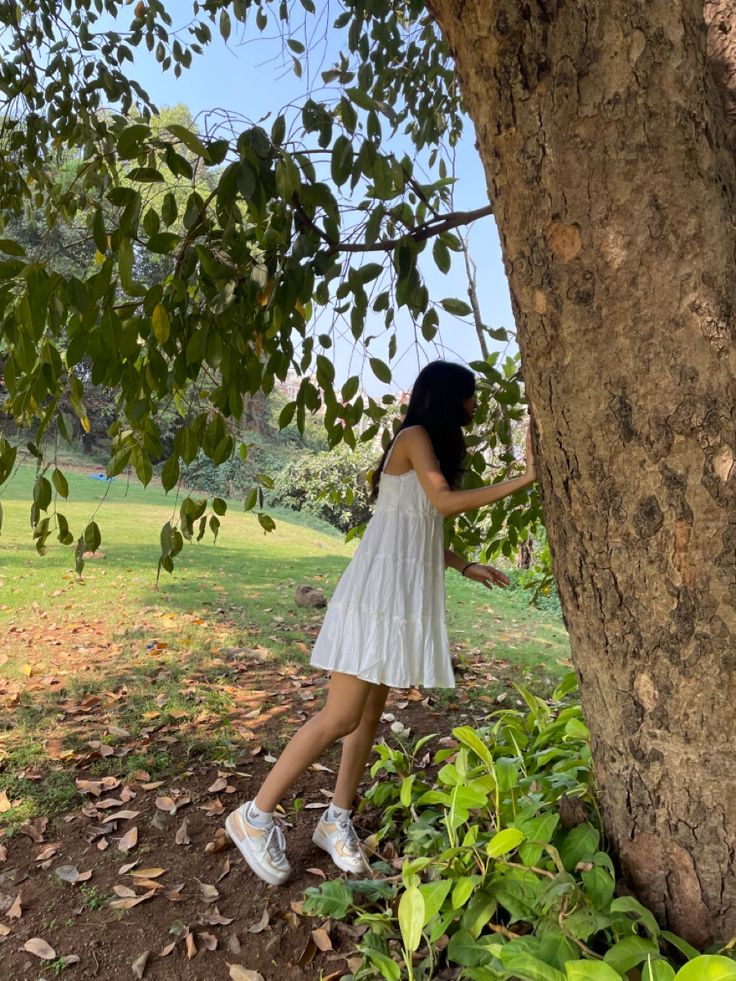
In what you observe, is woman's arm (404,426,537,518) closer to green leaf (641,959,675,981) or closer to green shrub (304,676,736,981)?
green shrub (304,676,736,981)

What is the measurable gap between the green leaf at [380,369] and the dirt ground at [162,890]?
1.43m

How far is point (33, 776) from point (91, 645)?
1946 mm

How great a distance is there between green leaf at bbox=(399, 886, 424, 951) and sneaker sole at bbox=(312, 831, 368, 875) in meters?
0.62

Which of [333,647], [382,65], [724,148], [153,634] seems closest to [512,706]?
[333,647]

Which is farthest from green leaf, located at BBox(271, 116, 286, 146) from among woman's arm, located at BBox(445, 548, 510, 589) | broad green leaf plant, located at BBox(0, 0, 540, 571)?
woman's arm, located at BBox(445, 548, 510, 589)

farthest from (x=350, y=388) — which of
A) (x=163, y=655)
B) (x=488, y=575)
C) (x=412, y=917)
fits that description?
(x=163, y=655)

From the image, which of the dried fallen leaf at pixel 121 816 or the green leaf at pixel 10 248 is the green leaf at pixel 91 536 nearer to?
the green leaf at pixel 10 248

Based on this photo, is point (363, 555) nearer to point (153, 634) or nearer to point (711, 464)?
point (711, 464)

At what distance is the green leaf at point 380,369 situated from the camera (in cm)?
231

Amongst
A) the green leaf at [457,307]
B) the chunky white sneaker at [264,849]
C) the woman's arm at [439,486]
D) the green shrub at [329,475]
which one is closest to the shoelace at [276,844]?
the chunky white sneaker at [264,849]

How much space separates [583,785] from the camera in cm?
164

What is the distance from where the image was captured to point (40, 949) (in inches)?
72.7

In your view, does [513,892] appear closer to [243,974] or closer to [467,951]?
[467,951]

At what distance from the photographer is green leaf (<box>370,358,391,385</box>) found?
231 centimetres
